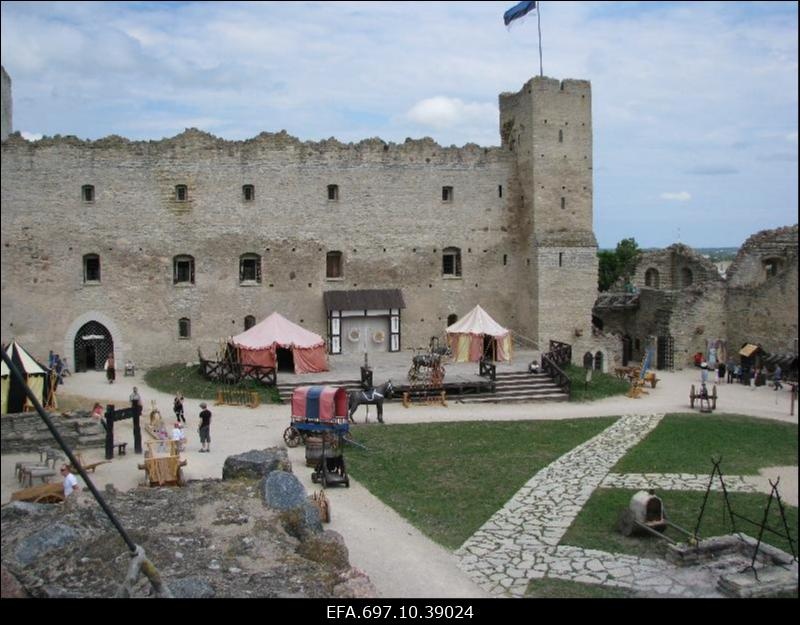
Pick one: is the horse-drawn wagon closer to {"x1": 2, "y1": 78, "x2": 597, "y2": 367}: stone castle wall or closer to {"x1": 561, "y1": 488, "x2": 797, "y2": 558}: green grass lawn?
{"x1": 561, "y1": 488, "x2": 797, "y2": 558}: green grass lawn

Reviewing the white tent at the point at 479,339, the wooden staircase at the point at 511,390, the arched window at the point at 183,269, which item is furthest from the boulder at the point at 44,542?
the arched window at the point at 183,269

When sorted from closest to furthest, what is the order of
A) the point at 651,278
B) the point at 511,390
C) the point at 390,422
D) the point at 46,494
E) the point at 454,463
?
the point at 46,494 < the point at 454,463 < the point at 390,422 < the point at 511,390 < the point at 651,278

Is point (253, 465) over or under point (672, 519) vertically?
over

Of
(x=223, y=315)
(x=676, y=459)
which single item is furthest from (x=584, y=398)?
(x=223, y=315)

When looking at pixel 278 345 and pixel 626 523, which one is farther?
pixel 278 345

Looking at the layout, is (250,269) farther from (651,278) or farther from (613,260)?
(613,260)

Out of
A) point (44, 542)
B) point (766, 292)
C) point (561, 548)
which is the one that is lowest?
point (561, 548)

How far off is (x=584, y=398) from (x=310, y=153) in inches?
560

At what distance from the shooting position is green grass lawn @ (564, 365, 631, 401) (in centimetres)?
2561

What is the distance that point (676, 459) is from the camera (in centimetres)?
1753

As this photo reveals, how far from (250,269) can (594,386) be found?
13.7 meters

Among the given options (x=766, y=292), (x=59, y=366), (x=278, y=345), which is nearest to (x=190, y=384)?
(x=278, y=345)

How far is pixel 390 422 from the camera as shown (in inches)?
841
